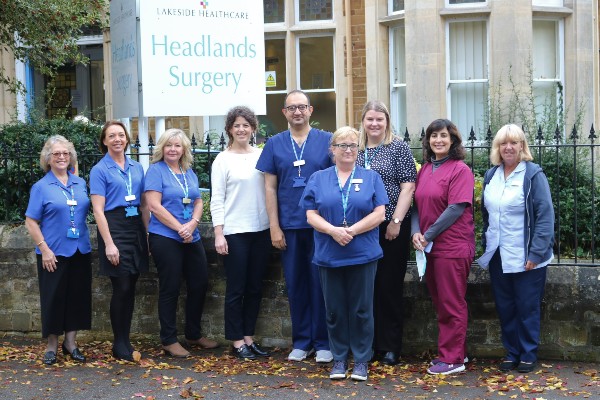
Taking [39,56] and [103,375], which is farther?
[39,56]

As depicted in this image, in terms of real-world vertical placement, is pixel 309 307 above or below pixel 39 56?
below

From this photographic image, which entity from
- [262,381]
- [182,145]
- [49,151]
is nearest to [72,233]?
[49,151]

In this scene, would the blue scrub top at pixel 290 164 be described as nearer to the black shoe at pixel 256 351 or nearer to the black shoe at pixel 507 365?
the black shoe at pixel 256 351

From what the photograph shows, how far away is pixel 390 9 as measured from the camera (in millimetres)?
14125

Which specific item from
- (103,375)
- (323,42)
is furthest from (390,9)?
(103,375)

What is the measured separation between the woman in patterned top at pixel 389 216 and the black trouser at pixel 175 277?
153 cm

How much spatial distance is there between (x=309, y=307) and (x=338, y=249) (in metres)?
1.02

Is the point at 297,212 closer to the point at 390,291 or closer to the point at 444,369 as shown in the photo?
the point at 390,291

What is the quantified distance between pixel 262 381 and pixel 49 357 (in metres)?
1.84

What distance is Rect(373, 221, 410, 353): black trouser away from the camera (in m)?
7.27

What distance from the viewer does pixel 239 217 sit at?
7.61m

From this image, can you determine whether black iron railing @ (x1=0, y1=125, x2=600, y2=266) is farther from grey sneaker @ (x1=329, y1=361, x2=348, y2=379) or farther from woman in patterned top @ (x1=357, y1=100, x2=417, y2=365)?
grey sneaker @ (x1=329, y1=361, x2=348, y2=379)

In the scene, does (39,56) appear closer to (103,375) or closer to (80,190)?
(80,190)

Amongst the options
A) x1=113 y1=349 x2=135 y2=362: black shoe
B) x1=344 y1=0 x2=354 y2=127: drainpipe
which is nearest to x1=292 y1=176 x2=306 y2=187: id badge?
x1=113 y1=349 x2=135 y2=362: black shoe
